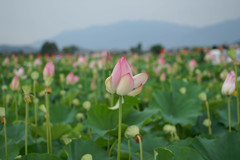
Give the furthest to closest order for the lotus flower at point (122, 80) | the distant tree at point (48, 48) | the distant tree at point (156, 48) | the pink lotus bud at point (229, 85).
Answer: the distant tree at point (156, 48) → the distant tree at point (48, 48) → the pink lotus bud at point (229, 85) → the lotus flower at point (122, 80)

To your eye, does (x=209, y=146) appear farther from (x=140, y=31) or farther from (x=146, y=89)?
(x=140, y=31)

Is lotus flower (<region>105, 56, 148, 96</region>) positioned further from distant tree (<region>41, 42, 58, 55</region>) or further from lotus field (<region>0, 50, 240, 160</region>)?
distant tree (<region>41, 42, 58, 55</region>)

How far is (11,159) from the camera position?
53 cm

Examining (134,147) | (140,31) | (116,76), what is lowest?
(134,147)

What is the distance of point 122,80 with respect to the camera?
41 centimetres

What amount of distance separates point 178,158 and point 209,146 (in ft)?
0.42

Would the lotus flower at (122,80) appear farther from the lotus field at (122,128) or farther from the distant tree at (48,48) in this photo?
the distant tree at (48,48)

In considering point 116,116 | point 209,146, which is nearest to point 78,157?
point 116,116

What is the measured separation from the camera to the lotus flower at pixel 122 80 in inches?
16.2

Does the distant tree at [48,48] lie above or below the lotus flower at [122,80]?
above

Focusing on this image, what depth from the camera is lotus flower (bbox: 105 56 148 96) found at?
1.35 ft

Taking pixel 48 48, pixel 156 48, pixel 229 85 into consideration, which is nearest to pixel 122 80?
pixel 229 85

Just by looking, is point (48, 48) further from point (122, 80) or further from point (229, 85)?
point (122, 80)

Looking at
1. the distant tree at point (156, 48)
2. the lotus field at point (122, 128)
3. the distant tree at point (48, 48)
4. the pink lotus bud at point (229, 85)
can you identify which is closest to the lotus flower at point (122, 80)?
the lotus field at point (122, 128)
